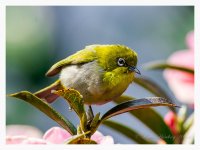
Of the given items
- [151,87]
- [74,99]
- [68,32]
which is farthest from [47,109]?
[68,32]

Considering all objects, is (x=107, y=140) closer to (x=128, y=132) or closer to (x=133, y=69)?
(x=128, y=132)

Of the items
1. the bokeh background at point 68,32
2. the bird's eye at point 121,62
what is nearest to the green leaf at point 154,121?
the bird's eye at point 121,62

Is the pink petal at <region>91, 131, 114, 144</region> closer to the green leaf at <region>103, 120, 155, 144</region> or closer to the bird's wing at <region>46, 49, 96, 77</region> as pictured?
the green leaf at <region>103, 120, 155, 144</region>

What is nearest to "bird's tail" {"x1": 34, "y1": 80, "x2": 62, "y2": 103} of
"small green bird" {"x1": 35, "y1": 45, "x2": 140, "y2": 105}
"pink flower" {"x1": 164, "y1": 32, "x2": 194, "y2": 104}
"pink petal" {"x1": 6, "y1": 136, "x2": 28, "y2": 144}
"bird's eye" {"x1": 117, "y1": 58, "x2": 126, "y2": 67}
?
"small green bird" {"x1": 35, "y1": 45, "x2": 140, "y2": 105}

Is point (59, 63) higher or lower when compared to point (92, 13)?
lower
